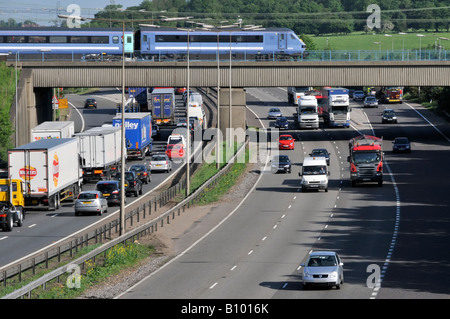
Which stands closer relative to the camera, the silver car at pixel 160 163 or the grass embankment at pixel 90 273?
the grass embankment at pixel 90 273

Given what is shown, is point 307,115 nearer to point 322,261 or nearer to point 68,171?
point 68,171

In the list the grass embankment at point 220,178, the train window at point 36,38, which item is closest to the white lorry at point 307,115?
the grass embankment at point 220,178

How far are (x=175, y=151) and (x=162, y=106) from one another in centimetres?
2293

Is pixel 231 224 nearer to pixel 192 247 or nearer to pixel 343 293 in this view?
pixel 192 247

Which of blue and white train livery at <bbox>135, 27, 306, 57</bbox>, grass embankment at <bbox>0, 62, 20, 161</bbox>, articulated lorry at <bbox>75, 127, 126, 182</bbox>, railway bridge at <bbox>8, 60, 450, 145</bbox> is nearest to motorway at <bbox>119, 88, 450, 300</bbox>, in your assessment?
articulated lorry at <bbox>75, 127, 126, 182</bbox>

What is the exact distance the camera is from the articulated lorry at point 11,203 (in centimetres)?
5419

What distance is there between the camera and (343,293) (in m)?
35.8

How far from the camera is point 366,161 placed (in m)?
70.0

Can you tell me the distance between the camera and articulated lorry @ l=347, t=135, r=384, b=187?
2756 inches

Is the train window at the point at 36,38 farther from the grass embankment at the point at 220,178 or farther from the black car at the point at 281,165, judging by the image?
the black car at the point at 281,165

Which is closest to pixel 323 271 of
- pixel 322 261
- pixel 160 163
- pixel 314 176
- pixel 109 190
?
pixel 322 261

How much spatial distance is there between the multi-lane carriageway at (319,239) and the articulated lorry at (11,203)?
98 cm

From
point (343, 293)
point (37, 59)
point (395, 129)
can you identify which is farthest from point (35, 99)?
point (343, 293)

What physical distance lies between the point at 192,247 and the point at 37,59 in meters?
59.2
